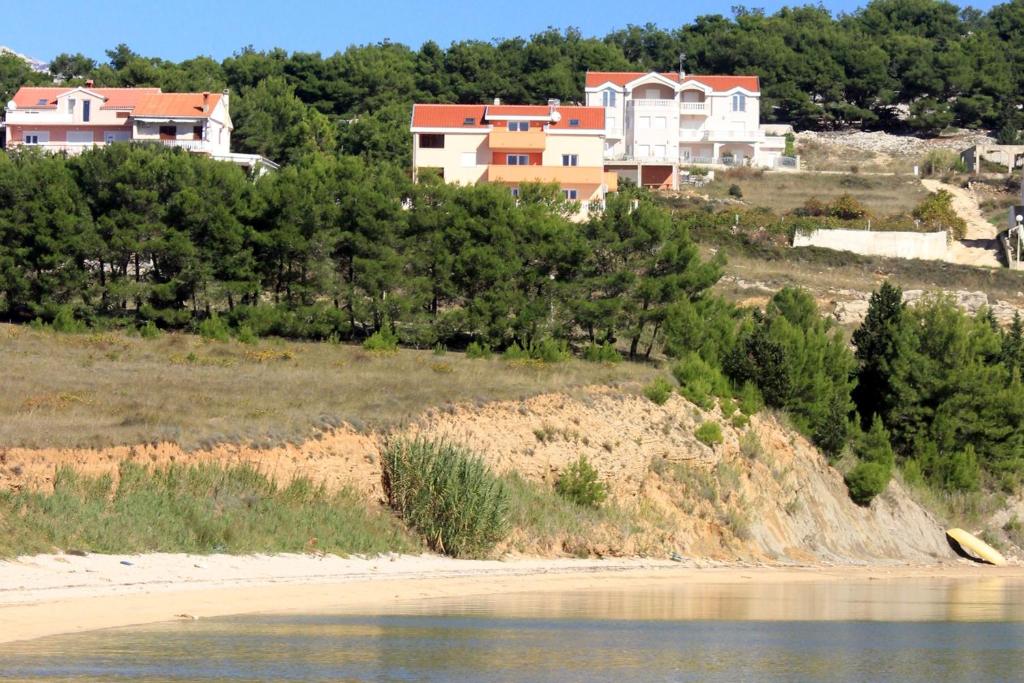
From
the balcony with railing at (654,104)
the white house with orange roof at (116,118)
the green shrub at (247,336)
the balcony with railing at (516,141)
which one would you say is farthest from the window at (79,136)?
the green shrub at (247,336)

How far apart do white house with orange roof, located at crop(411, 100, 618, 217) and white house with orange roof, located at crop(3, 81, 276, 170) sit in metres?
10.4

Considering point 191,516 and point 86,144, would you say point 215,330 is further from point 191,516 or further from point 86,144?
point 86,144

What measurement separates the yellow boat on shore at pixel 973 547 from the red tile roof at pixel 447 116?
148 feet

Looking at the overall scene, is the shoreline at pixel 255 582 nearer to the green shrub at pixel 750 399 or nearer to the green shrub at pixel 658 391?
the green shrub at pixel 658 391

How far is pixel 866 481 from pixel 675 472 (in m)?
6.74

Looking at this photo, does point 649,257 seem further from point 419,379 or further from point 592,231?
point 419,379

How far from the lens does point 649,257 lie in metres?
50.9

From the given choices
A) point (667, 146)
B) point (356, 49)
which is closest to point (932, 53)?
point (667, 146)

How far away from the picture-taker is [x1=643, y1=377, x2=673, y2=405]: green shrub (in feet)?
A: 136

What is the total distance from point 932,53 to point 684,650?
116m

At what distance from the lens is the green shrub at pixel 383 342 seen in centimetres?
4728

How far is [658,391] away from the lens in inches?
1631

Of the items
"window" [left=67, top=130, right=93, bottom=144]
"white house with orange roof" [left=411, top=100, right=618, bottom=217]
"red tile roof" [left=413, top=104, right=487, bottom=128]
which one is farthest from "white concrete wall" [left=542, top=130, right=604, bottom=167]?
"window" [left=67, top=130, right=93, bottom=144]

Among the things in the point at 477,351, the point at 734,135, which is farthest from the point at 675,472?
the point at 734,135
